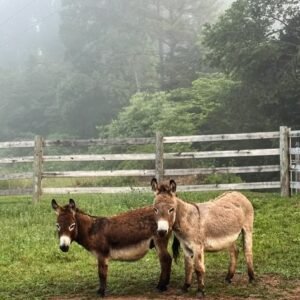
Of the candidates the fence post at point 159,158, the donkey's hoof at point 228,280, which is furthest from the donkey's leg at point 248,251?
the fence post at point 159,158

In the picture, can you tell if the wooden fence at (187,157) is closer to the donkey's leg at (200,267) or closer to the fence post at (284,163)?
the fence post at (284,163)

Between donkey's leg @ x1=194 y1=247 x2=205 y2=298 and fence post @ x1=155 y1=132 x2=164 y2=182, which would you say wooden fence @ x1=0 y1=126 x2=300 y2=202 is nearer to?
fence post @ x1=155 y1=132 x2=164 y2=182

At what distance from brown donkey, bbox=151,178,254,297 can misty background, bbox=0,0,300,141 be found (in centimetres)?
1476

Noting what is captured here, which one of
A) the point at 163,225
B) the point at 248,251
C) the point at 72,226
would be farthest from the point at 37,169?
the point at 163,225

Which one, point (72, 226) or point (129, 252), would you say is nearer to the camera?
point (72, 226)

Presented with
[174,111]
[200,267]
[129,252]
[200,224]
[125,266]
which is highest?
[174,111]

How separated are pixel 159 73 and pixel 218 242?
137 feet

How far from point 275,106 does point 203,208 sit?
1629cm

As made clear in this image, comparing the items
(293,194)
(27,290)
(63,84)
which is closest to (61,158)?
(293,194)

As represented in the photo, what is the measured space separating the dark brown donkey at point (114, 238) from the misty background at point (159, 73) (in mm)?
15493

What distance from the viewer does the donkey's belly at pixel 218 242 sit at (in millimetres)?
6375

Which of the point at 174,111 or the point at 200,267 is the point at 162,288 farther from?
the point at 174,111

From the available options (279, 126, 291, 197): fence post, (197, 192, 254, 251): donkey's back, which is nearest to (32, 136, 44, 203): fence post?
(279, 126, 291, 197): fence post

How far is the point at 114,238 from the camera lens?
657 cm
